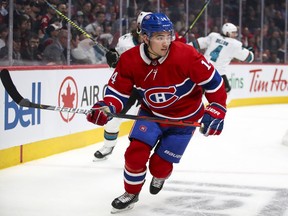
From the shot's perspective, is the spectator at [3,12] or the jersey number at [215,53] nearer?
the spectator at [3,12]

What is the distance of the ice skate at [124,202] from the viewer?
3398mm

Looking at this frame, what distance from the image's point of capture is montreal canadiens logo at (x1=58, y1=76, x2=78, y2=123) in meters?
5.59

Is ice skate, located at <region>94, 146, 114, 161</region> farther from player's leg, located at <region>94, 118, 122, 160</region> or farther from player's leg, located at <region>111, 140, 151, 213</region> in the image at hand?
player's leg, located at <region>111, 140, 151, 213</region>

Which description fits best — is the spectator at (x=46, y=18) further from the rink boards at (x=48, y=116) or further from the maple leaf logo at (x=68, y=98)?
the maple leaf logo at (x=68, y=98)

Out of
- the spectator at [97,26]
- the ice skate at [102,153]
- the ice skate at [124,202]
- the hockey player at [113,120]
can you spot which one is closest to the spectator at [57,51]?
the spectator at [97,26]

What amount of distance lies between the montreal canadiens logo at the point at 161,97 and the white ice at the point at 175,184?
0.58 m

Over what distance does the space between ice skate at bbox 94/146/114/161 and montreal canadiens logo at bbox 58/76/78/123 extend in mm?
571

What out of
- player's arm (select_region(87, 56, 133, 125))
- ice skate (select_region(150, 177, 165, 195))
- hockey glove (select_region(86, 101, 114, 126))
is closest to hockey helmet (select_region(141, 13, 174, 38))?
player's arm (select_region(87, 56, 133, 125))

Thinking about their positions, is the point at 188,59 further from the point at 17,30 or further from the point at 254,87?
the point at 254,87

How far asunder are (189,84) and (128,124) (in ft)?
12.2

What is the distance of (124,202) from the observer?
11.2 feet

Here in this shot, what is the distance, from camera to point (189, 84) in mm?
3391

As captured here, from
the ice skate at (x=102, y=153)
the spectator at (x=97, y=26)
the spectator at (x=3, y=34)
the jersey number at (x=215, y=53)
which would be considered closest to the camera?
the ice skate at (x=102, y=153)

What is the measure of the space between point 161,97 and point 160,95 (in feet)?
0.05
